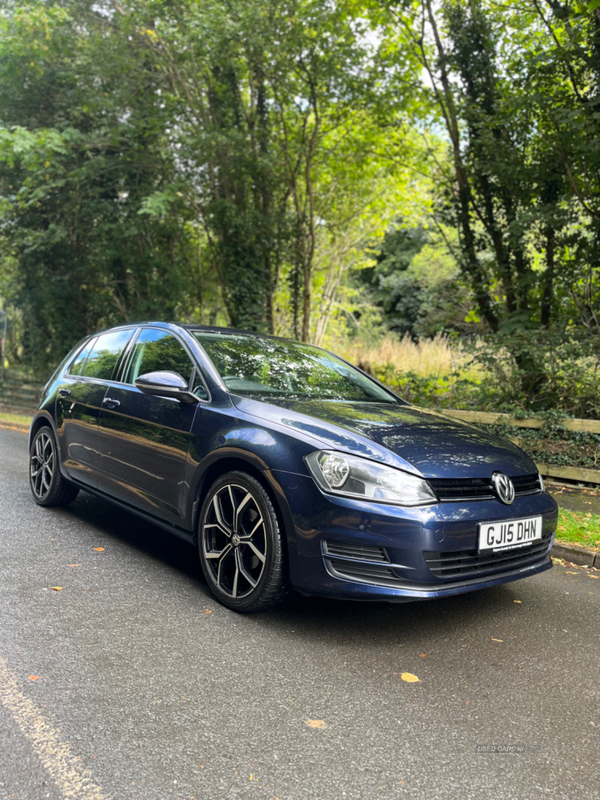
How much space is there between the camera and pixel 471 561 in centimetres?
331

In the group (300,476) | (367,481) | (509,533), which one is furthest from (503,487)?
(300,476)

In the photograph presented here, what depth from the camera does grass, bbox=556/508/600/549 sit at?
17.4 feet

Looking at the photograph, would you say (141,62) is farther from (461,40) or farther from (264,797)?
(264,797)

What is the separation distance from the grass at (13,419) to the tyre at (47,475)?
8808 mm

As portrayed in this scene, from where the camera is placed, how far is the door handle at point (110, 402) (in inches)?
189

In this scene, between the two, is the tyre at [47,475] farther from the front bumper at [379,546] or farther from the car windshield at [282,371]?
the front bumper at [379,546]

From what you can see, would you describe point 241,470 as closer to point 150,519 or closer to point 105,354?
point 150,519

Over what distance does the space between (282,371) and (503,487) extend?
1.72 metres

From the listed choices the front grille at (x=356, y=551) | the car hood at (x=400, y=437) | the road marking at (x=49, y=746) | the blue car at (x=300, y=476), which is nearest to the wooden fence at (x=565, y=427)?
the blue car at (x=300, y=476)

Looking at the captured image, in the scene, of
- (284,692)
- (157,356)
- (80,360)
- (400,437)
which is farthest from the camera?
(80,360)

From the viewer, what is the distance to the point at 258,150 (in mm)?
13820

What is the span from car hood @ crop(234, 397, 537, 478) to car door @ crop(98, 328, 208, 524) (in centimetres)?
55

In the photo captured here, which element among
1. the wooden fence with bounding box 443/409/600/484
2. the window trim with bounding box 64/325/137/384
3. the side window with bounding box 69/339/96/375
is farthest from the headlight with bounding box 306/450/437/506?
the wooden fence with bounding box 443/409/600/484

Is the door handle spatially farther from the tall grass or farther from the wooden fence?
the tall grass
